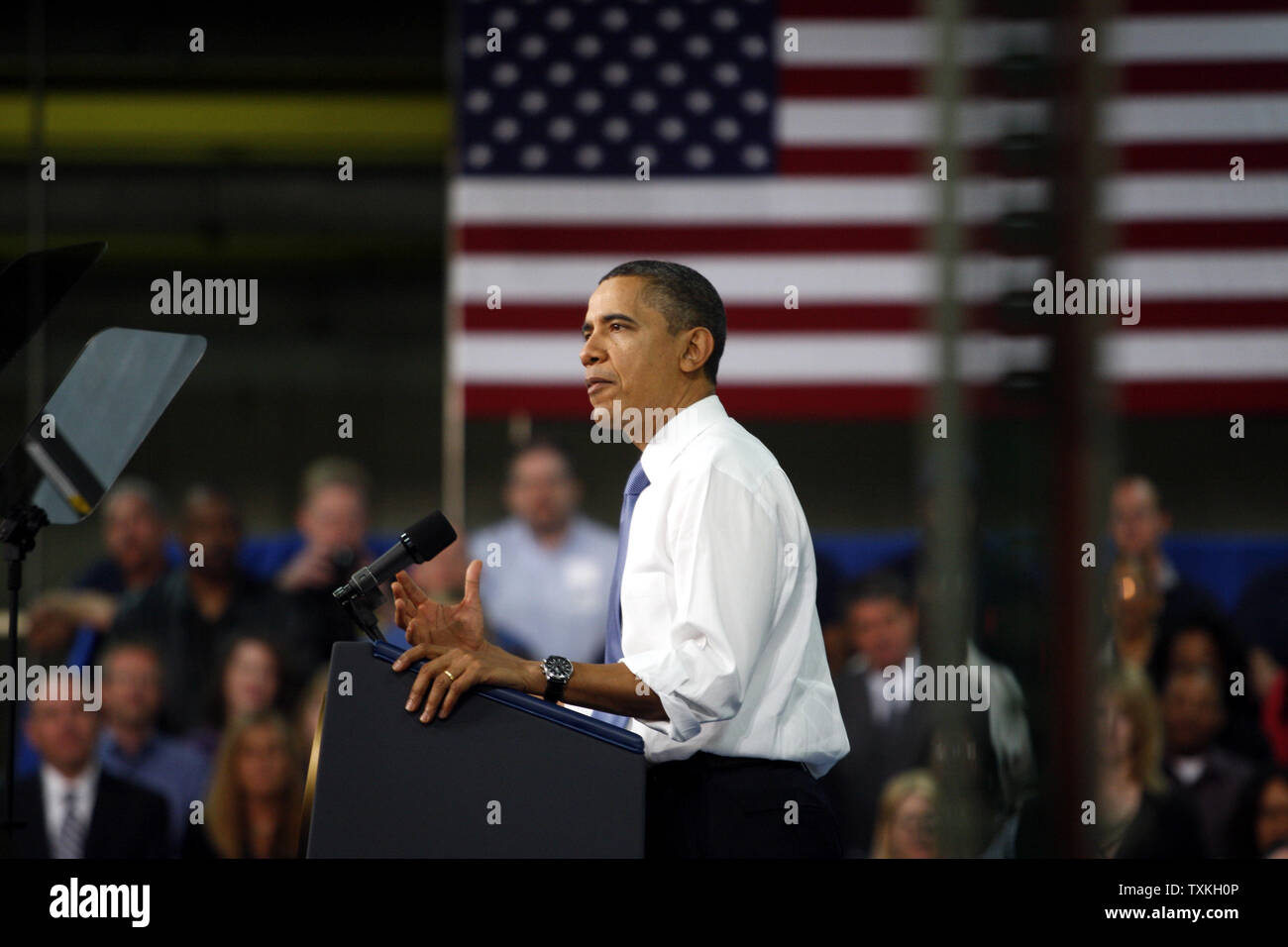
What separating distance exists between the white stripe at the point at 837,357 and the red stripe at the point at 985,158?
477 millimetres

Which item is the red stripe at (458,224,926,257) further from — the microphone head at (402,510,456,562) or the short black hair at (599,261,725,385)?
the microphone head at (402,510,456,562)

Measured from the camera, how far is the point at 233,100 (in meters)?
4.19

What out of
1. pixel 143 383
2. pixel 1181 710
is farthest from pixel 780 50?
pixel 143 383

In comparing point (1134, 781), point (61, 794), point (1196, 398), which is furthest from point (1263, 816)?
point (61, 794)

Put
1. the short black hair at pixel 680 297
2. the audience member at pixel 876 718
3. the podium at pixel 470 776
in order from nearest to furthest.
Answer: the podium at pixel 470 776 < the short black hair at pixel 680 297 < the audience member at pixel 876 718

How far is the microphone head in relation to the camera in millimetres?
1501

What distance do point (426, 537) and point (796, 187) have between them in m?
2.90

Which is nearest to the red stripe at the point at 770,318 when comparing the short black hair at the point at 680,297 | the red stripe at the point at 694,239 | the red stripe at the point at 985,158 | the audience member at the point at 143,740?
the red stripe at the point at 694,239

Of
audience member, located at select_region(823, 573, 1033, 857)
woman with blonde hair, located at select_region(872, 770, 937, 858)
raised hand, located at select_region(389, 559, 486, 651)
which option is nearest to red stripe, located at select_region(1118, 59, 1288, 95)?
audience member, located at select_region(823, 573, 1033, 857)

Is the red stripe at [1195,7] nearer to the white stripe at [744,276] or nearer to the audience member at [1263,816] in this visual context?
the white stripe at [744,276]

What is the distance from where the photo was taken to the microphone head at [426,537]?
1501 millimetres

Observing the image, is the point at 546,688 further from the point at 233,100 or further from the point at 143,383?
the point at 233,100

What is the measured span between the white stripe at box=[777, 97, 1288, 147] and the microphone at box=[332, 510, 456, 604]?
2270mm

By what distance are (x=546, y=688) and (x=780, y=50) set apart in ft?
10.2
